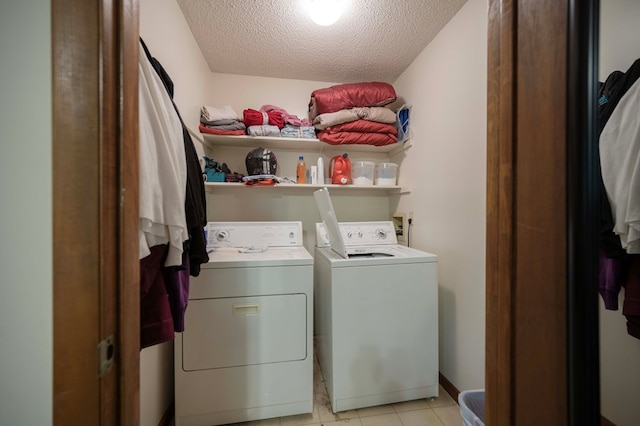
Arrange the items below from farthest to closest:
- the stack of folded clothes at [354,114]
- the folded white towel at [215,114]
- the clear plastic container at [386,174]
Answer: the clear plastic container at [386,174] → the stack of folded clothes at [354,114] → the folded white towel at [215,114]

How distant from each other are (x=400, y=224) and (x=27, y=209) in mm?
2365

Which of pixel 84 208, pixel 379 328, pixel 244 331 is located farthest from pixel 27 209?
pixel 379 328

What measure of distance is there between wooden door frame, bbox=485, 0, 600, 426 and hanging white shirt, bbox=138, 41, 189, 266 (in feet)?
3.29

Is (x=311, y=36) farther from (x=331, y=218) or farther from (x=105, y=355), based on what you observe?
(x=105, y=355)

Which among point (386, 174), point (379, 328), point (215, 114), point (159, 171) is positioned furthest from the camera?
point (386, 174)

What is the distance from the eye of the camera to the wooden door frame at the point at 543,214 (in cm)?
42

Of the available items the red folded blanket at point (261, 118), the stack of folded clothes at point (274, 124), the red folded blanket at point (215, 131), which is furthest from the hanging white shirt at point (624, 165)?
the red folded blanket at point (215, 131)

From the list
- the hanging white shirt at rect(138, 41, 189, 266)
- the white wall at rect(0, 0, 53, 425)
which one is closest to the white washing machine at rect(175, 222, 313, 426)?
the hanging white shirt at rect(138, 41, 189, 266)

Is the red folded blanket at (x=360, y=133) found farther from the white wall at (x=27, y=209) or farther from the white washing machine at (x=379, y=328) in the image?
the white wall at (x=27, y=209)

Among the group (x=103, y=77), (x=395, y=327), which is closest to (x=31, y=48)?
(x=103, y=77)

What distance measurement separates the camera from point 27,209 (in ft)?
1.41

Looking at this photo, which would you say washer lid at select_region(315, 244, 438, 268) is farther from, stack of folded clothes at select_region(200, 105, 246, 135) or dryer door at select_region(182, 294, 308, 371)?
stack of folded clothes at select_region(200, 105, 246, 135)

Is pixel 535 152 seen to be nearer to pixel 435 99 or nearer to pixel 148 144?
pixel 148 144

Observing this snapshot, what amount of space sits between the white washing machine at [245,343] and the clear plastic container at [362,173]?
1.12m
